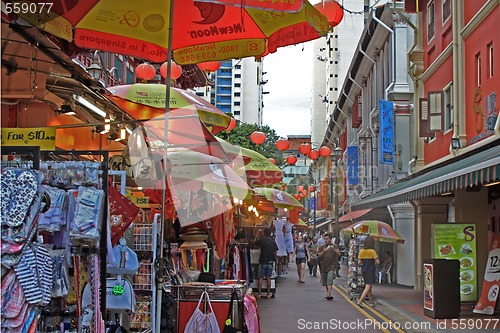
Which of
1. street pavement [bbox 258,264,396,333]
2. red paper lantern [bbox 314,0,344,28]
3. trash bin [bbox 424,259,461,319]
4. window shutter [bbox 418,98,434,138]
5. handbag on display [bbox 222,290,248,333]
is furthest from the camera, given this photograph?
window shutter [bbox 418,98,434,138]

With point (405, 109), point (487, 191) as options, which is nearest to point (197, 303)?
point (487, 191)

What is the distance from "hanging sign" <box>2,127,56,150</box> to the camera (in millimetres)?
6613

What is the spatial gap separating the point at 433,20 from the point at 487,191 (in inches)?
260

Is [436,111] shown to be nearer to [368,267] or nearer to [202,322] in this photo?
[368,267]

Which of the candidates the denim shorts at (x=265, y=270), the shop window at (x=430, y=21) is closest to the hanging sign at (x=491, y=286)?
the denim shorts at (x=265, y=270)

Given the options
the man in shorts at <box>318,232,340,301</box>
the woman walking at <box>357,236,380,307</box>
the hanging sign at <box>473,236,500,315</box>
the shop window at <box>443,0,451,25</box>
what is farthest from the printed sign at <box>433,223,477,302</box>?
the shop window at <box>443,0,451,25</box>

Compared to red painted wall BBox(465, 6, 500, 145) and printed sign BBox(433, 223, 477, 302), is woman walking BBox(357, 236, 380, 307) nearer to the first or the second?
printed sign BBox(433, 223, 477, 302)

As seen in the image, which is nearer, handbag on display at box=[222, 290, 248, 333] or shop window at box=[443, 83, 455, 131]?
handbag on display at box=[222, 290, 248, 333]

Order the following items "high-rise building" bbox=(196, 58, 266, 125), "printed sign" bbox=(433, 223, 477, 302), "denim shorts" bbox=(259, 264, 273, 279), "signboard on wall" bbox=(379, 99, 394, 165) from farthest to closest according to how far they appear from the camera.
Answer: "high-rise building" bbox=(196, 58, 266, 125) < "signboard on wall" bbox=(379, 99, 394, 165) < "denim shorts" bbox=(259, 264, 273, 279) < "printed sign" bbox=(433, 223, 477, 302)

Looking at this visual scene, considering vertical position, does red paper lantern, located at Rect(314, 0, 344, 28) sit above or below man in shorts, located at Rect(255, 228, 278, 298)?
above

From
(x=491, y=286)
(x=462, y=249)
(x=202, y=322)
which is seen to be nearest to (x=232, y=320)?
(x=202, y=322)

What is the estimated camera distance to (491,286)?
51.9 ft

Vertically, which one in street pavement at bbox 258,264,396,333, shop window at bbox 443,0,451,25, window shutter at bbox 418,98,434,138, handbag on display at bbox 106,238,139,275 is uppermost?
shop window at bbox 443,0,451,25

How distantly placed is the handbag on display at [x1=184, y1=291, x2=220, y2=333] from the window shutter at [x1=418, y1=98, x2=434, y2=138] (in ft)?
45.2
